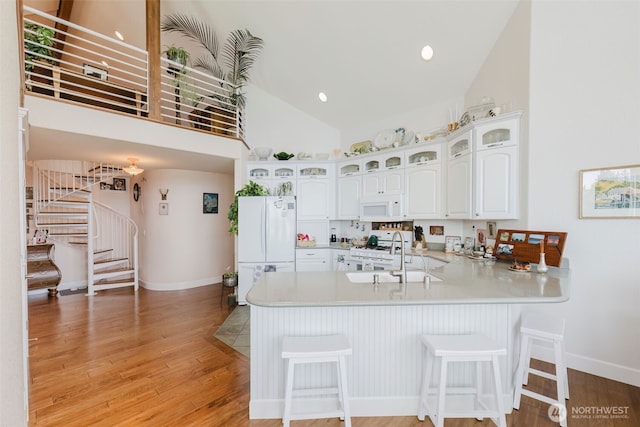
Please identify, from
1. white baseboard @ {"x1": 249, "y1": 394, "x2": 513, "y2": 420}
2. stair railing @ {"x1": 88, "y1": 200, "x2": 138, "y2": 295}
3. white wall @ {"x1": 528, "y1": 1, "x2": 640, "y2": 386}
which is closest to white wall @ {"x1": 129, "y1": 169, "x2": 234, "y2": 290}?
stair railing @ {"x1": 88, "y1": 200, "x2": 138, "y2": 295}

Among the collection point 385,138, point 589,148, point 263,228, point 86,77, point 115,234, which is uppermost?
point 86,77

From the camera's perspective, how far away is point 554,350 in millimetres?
1953

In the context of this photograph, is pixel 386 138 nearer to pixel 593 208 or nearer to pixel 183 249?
pixel 593 208

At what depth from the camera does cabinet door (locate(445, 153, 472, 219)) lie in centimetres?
310

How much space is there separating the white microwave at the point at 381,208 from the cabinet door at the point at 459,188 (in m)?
0.74

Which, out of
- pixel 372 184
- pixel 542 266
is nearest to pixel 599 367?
pixel 542 266

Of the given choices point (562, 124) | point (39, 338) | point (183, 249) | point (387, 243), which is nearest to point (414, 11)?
point (562, 124)

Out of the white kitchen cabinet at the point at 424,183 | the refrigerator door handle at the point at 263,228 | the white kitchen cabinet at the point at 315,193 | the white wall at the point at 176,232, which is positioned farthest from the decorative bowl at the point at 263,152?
the white kitchen cabinet at the point at 424,183

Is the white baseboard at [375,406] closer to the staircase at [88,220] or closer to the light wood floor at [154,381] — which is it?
the light wood floor at [154,381]

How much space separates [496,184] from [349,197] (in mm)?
2316

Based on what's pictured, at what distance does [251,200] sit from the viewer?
4277mm

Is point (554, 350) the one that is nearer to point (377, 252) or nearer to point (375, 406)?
point (375, 406)

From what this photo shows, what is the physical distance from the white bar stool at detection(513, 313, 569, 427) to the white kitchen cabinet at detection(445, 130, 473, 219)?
1368 millimetres

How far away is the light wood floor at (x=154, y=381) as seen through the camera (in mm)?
1883
